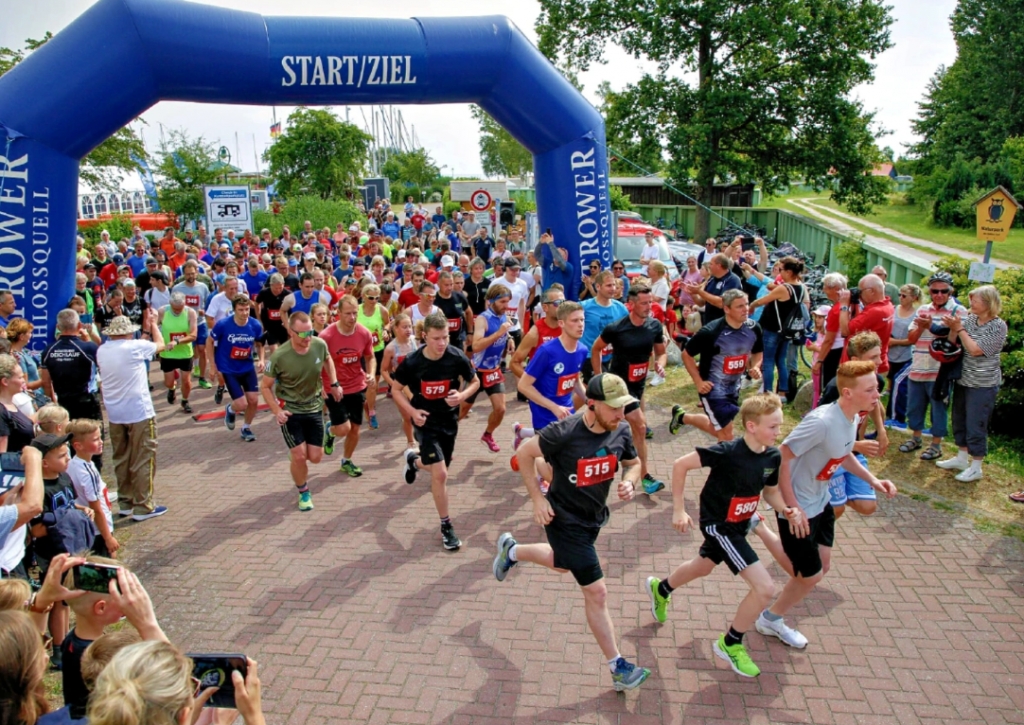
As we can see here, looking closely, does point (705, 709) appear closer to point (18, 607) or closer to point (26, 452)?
point (18, 607)

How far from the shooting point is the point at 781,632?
4746 mm

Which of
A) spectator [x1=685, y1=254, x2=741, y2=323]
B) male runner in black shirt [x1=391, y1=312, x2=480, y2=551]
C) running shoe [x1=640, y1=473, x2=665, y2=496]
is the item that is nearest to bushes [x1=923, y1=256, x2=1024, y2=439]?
spectator [x1=685, y1=254, x2=741, y2=323]

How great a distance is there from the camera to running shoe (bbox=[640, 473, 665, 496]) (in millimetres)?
6980

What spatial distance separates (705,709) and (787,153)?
87.3ft

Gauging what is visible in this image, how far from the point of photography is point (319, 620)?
5109 millimetres

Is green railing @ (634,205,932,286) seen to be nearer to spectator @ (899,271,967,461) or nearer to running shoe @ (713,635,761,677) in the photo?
spectator @ (899,271,967,461)

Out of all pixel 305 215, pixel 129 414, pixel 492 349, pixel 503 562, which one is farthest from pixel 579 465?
pixel 305 215

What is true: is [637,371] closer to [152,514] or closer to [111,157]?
[152,514]

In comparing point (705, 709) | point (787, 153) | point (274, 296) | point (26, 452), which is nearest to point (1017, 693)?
point (705, 709)

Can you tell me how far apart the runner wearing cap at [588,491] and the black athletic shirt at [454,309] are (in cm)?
508

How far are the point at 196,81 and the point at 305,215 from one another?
19139 mm

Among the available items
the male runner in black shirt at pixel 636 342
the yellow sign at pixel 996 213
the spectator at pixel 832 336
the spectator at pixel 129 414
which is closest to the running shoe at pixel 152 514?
the spectator at pixel 129 414

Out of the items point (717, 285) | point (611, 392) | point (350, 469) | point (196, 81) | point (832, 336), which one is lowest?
point (350, 469)

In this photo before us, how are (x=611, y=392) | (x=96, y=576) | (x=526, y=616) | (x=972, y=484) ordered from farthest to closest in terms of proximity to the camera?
(x=972, y=484) < (x=526, y=616) < (x=611, y=392) < (x=96, y=576)
